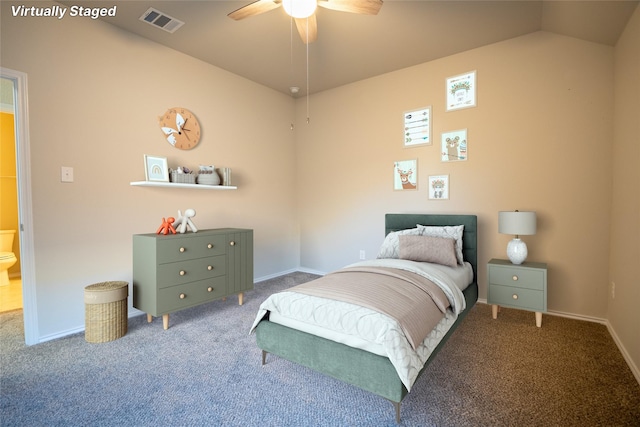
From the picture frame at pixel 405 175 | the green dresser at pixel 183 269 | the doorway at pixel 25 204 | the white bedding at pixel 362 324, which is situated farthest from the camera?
the picture frame at pixel 405 175

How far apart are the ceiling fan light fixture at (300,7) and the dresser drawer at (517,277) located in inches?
104

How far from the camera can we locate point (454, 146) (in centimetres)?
342

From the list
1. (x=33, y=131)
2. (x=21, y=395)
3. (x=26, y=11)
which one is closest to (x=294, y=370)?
(x=21, y=395)

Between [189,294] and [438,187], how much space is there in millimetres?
2911

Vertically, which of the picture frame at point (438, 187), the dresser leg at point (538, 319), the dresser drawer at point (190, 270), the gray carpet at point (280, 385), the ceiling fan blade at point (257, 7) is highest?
the ceiling fan blade at point (257, 7)

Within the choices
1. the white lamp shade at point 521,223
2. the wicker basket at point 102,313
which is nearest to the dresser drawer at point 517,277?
the white lamp shade at point 521,223

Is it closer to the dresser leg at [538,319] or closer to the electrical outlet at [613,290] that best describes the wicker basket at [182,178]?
the dresser leg at [538,319]

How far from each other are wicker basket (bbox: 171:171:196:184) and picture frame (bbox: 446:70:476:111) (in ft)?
9.75

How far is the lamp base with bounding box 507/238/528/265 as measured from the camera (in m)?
2.78

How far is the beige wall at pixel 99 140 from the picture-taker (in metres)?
2.42

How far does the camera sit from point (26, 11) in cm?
233

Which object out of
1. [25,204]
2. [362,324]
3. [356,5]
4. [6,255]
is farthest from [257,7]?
[6,255]

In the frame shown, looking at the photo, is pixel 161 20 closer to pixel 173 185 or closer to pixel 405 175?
pixel 173 185

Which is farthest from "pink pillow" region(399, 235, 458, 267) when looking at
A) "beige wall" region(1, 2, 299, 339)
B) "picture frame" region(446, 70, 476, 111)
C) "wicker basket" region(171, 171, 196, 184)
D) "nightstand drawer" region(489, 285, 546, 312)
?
"wicker basket" region(171, 171, 196, 184)
